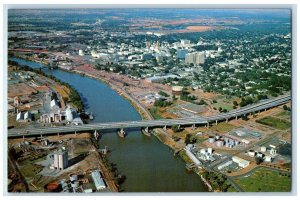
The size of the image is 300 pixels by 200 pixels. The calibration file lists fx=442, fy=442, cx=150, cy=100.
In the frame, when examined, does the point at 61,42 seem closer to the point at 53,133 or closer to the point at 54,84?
the point at 54,84

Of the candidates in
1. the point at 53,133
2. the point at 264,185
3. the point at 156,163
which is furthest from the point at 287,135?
the point at 53,133

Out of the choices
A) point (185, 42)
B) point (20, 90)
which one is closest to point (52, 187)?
point (20, 90)

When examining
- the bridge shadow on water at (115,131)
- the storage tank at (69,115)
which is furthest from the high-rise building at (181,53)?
the storage tank at (69,115)

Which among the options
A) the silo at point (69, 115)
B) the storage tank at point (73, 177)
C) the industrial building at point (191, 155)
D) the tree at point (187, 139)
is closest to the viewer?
the storage tank at point (73, 177)

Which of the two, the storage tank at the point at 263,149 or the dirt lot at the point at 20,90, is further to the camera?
the dirt lot at the point at 20,90

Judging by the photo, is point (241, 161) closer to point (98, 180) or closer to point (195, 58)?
point (98, 180)

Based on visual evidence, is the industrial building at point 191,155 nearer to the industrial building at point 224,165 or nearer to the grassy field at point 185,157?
the grassy field at point 185,157

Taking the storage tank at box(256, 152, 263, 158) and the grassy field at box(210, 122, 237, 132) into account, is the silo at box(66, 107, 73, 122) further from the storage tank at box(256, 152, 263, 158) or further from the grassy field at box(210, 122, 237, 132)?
the storage tank at box(256, 152, 263, 158)
